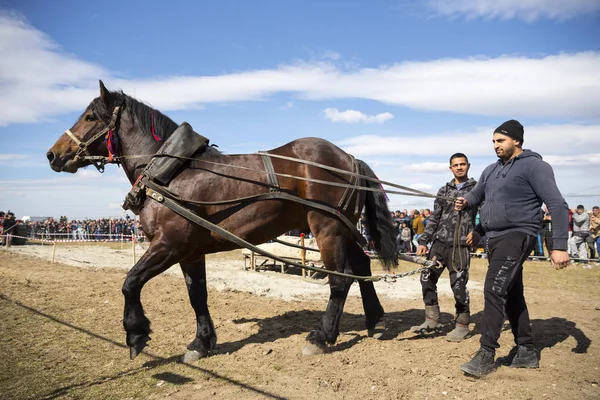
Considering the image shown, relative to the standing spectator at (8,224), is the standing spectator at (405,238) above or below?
below

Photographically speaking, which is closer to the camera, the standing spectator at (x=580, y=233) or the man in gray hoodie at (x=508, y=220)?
the man in gray hoodie at (x=508, y=220)

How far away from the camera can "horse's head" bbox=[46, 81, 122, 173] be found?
5137 millimetres

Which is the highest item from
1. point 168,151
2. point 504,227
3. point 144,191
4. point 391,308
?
point 168,151

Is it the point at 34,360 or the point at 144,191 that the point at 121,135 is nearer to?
the point at 144,191

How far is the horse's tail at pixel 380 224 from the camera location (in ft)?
18.2

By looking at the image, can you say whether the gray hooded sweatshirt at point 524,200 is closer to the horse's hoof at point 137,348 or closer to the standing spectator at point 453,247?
the standing spectator at point 453,247

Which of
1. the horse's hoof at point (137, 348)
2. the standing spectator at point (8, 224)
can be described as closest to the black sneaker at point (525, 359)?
the horse's hoof at point (137, 348)

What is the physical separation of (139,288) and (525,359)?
383cm

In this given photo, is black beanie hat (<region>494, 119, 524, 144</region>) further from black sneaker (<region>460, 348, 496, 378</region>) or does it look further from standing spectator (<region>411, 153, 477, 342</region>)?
black sneaker (<region>460, 348, 496, 378</region>)

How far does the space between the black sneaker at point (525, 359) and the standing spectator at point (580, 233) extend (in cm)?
1123

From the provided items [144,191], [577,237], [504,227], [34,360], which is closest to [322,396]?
[504,227]

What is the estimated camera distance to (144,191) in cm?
471

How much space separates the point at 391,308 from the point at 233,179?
392 cm

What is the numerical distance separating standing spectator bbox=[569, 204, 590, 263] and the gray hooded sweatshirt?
11656 mm
